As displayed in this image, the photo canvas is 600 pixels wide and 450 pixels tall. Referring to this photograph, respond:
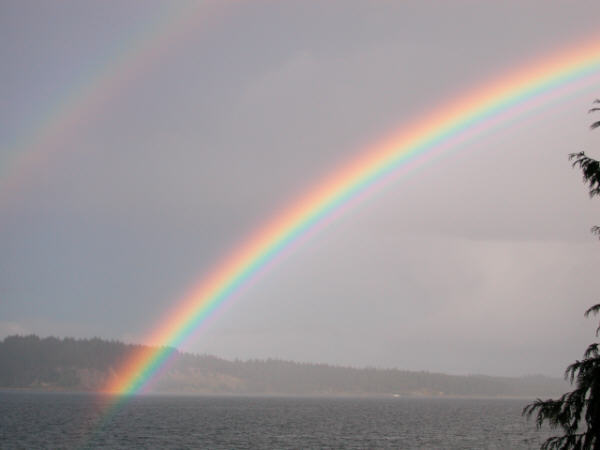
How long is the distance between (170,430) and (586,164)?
280 feet

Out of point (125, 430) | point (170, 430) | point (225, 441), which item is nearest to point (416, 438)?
point (225, 441)

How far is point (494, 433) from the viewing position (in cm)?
9794

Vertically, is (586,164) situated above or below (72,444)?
above

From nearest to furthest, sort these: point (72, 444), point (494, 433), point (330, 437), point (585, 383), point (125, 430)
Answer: point (585, 383) < point (72, 444) < point (330, 437) < point (125, 430) < point (494, 433)

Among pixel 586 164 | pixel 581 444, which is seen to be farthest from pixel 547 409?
pixel 586 164

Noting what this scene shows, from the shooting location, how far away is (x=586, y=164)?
17.9 m

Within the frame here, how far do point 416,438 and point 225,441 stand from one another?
27.2 metres

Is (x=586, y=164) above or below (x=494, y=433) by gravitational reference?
above

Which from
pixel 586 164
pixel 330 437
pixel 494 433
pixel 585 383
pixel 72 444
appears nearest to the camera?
pixel 585 383

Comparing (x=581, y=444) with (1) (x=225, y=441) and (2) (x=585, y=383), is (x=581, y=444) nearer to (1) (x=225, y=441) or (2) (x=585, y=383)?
(2) (x=585, y=383)

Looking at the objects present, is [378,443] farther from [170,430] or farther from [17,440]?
[17,440]

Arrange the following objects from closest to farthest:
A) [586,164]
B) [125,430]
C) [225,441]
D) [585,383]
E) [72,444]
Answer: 1. [585,383]
2. [586,164]
3. [72,444]
4. [225,441]
5. [125,430]

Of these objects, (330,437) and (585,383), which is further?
(330,437)

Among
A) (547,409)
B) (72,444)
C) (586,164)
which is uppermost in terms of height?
(586,164)
